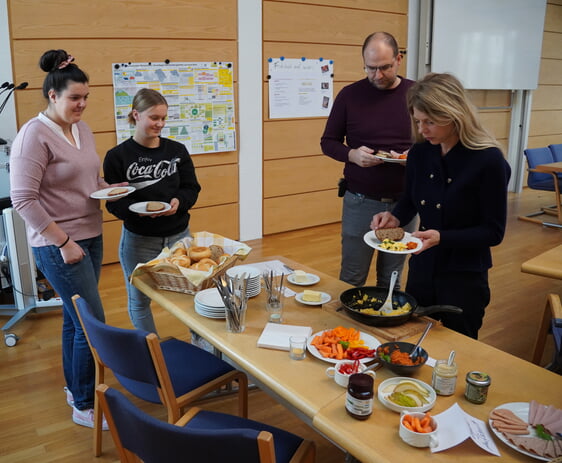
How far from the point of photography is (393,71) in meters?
2.61

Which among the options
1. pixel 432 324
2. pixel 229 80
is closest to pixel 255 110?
pixel 229 80

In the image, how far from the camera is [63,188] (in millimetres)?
2186

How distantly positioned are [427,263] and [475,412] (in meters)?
0.75

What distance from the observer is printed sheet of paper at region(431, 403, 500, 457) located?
3.94 ft

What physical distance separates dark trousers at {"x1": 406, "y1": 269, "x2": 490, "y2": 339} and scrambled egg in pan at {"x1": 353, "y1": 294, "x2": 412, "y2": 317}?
0.65ft

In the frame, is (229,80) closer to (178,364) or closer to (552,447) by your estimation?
(178,364)

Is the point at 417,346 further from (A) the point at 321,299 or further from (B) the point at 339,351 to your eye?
(A) the point at 321,299

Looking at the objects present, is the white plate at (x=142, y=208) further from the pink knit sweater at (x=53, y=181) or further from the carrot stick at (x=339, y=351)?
the carrot stick at (x=339, y=351)

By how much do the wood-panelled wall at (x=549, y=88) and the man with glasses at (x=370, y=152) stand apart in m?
6.13

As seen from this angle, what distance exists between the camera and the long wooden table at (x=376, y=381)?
3.95ft

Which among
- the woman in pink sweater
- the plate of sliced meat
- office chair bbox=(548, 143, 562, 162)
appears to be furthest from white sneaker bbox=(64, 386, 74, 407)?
office chair bbox=(548, 143, 562, 162)

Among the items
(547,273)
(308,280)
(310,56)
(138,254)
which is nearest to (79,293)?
(138,254)

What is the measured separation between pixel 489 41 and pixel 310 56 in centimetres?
283

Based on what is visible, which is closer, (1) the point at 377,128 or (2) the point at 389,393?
(2) the point at 389,393
